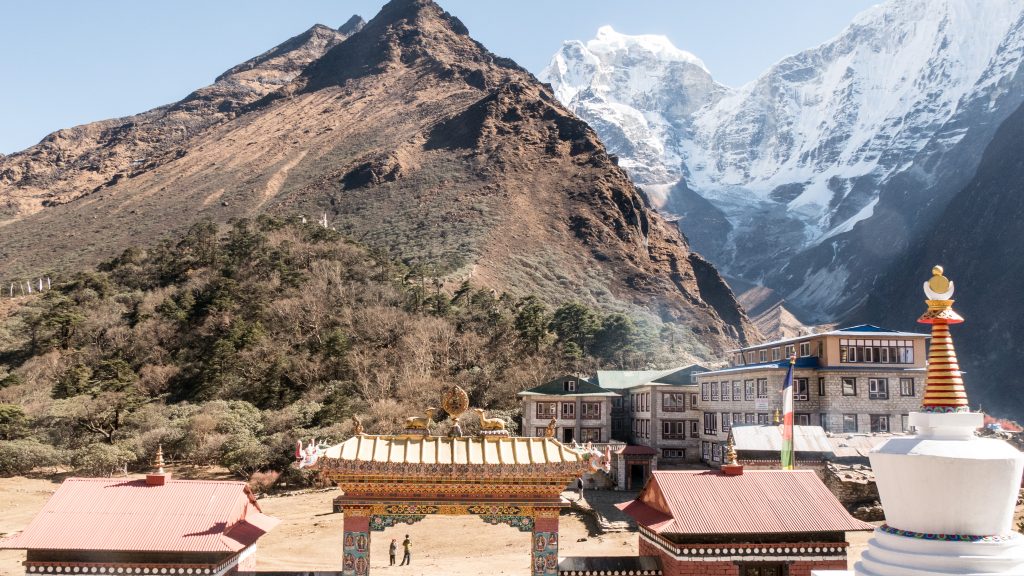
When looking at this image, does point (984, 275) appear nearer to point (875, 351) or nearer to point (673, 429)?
point (673, 429)

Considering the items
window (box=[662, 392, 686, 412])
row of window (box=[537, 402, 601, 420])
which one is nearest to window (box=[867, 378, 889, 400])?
window (box=[662, 392, 686, 412])

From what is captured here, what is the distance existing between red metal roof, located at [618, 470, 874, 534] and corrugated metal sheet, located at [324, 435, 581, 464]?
283 cm

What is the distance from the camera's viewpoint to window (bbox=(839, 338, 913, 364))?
149 ft

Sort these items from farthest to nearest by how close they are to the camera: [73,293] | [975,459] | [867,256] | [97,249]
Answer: [867,256], [97,249], [73,293], [975,459]

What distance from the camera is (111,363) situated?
58.3m

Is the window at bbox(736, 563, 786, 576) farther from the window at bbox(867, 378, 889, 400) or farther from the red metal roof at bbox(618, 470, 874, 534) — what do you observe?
the window at bbox(867, 378, 889, 400)

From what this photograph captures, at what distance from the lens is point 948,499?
472 inches

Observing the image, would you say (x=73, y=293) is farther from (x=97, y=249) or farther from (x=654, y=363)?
(x=654, y=363)

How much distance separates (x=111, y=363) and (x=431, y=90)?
11546 cm

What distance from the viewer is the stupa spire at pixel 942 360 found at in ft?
41.6

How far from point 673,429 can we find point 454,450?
4037 centimetres

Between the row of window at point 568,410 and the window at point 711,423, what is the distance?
22.1ft

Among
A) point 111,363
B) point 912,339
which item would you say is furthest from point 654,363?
point 111,363

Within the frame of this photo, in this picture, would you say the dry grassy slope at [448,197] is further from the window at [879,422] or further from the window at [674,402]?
the window at [879,422]
